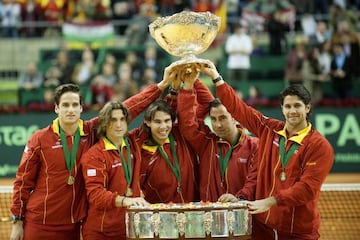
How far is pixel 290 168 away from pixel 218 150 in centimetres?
101

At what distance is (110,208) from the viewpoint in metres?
9.23

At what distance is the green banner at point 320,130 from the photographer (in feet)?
65.7

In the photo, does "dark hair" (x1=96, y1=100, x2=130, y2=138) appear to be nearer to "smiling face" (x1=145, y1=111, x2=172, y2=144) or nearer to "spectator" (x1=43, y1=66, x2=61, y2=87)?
"smiling face" (x1=145, y1=111, x2=172, y2=144)

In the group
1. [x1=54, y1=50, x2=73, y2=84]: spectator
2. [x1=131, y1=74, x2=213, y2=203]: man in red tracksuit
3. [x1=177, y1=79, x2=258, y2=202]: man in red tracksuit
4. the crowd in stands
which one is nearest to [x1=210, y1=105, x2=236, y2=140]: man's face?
[x1=177, y1=79, x2=258, y2=202]: man in red tracksuit

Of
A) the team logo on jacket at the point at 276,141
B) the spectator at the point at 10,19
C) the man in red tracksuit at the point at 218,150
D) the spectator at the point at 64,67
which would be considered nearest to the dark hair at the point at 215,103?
the man in red tracksuit at the point at 218,150

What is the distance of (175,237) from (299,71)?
14586mm

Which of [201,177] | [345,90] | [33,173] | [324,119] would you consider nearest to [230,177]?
[201,177]

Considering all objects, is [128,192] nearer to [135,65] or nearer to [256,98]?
[256,98]

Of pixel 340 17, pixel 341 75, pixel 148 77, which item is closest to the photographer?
pixel 148 77

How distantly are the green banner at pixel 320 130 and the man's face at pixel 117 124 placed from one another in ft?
33.8

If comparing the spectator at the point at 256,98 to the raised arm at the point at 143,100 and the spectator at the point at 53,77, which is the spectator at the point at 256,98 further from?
the raised arm at the point at 143,100

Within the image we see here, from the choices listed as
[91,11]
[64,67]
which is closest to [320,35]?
[91,11]

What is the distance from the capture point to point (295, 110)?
29.6 ft

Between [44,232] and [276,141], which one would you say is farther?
[44,232]
